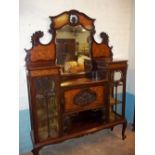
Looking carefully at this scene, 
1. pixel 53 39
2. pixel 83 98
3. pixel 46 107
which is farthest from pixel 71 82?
pixel 53 39

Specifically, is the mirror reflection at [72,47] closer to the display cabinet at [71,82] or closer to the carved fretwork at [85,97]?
the display cabinet at [71,82]

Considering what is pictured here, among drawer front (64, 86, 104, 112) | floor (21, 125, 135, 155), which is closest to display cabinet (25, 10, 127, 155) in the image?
drawer front (64, 86, 104, 112)

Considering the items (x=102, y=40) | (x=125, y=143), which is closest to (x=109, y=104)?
(x=125, y=143)

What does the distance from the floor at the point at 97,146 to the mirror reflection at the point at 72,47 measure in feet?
3.44

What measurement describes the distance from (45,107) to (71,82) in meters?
0.46

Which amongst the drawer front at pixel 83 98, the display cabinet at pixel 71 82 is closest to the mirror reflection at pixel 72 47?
the display cabinet at pixel 71 82

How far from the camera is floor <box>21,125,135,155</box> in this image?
251 centimetres

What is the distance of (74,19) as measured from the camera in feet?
8.27

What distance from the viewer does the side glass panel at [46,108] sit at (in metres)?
2.11

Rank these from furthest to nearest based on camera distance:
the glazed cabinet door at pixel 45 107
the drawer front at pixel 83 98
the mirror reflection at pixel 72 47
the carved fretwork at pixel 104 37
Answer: the carved fretwork at pixel 104 37
the mirror reflection at pixel 72 47
the drawer front at pixel 83 98
the glazed cabinet door at pixel 45 107

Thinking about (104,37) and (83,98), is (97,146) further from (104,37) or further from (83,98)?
(104,37)

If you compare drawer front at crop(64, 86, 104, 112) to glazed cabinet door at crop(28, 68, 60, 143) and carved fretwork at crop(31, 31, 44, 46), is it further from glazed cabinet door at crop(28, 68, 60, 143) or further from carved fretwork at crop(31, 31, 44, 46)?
carved fretwork at crop(31, 31, 44, 46)

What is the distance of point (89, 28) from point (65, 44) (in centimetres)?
44
